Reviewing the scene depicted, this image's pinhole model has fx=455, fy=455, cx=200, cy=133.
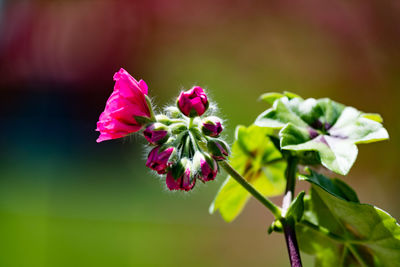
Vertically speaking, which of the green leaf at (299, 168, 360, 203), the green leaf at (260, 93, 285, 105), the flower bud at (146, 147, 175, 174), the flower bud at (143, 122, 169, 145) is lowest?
the green leaf at (299, 168, 360, 203)

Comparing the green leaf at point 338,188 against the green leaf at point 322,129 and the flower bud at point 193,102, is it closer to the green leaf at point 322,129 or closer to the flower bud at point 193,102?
the green leaf at point 322,129

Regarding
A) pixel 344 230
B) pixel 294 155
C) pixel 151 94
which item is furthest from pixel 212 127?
pixel 151 94

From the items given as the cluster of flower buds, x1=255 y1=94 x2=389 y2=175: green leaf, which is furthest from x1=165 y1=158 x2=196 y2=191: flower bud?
x1=255 y1=94 x2=389 y2=175: green leaf

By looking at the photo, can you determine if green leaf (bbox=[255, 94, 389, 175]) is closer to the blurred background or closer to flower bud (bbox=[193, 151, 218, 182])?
flower bud (bbox=[193, 151, 218, 182])

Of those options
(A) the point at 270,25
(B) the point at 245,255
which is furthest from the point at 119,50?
(B) the point at 245,255

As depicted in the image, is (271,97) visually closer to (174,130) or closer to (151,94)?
(174,130)

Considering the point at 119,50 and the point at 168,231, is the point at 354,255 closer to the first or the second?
the point at 168,231
